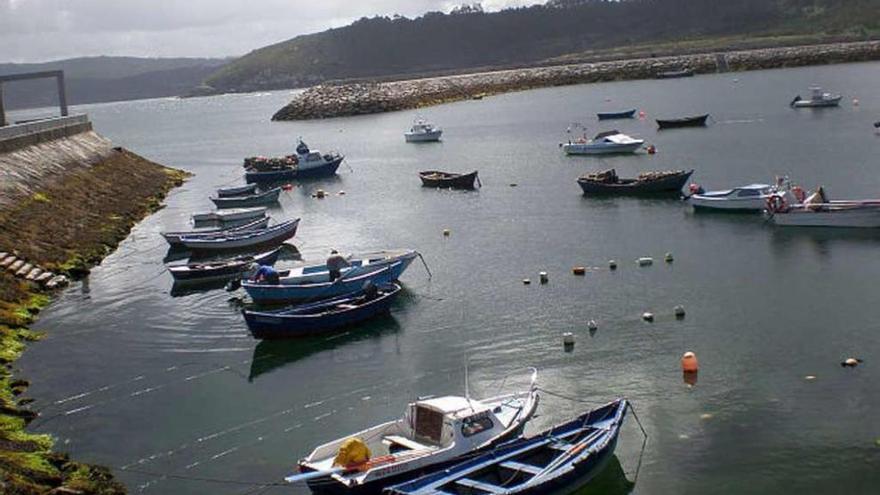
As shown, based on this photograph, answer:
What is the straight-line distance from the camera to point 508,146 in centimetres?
9844

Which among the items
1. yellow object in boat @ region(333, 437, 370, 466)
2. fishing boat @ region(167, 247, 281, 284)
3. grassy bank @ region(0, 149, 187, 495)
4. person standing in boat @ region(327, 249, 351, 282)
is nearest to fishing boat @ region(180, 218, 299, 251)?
grassy bank @ region(0, 149, 187, 495)

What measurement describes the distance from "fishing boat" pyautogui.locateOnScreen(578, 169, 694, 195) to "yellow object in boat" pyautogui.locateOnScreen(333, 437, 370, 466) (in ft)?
137

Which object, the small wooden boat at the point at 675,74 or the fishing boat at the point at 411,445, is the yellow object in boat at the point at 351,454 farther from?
the small wooden boat at the point at 675,74

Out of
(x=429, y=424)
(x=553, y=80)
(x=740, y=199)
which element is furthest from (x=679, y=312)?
(x=553, y=80)

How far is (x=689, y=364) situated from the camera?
29.3 m

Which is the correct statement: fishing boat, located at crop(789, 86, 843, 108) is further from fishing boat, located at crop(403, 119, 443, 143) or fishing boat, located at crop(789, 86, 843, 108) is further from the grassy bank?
the grassy bank

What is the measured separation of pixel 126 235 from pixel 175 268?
14.9 meters

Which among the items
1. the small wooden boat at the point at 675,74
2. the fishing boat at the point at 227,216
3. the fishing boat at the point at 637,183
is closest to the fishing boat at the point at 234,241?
the fishing boat at the point at 227,216

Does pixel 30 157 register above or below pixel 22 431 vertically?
above

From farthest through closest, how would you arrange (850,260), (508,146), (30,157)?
(508,146) < (30,157) < (850,260)

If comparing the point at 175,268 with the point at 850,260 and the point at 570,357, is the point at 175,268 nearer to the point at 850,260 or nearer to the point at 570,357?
the point at 570,357

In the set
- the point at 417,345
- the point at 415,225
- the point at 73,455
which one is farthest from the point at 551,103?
the point at 73,455

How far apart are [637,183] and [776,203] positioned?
12255 millimetres

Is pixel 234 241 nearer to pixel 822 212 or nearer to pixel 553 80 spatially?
pixel 822 212
